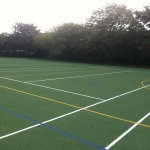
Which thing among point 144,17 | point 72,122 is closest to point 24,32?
point 144,17

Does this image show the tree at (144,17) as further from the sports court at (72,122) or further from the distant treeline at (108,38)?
the sports court at (72,122)

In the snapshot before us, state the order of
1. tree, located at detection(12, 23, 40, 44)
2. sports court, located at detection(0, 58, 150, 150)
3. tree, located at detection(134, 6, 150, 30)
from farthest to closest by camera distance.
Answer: tree, located at detection(12, 23, 40, 44) → tree, located at detection(134, 6, 150, 30) → sports court, located at detection(0, 58, 150, 150)

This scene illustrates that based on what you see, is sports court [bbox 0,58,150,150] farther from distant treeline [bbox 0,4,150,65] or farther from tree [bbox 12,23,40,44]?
tree [bbox 12,23,40,44]

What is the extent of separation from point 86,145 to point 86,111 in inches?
86.0

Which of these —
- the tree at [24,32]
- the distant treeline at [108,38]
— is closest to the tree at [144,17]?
the distant treeline at [108,38]

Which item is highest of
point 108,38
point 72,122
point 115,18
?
point 115,18

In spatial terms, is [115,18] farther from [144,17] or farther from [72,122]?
[72,122]

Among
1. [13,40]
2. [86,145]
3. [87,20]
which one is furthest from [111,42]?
[13,40]

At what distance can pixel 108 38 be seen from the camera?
3053cm

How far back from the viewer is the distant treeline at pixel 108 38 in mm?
28953

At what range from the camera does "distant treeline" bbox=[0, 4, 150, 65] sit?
2895 cm

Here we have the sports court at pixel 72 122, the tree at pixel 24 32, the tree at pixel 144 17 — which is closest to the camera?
the sports court at pixel 72 122

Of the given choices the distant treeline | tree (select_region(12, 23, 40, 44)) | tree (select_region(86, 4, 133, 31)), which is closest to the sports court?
the distant treeline

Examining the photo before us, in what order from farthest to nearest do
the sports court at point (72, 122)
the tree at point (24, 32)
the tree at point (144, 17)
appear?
1. the tree at point (24, 32)
2. the tree at point (144, 17)
3. the sports court at point (72, 122)
